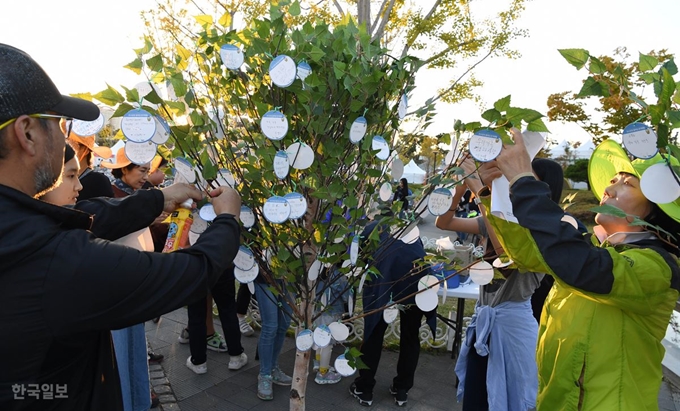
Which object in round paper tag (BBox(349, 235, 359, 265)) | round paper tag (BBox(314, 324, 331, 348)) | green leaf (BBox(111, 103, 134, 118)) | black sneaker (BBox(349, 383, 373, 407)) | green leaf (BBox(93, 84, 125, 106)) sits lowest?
black sneaker (BBox(349, 383, 373, 407))

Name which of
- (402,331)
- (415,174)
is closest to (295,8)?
(415,174)

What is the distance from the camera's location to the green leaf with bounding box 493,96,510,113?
139 cm

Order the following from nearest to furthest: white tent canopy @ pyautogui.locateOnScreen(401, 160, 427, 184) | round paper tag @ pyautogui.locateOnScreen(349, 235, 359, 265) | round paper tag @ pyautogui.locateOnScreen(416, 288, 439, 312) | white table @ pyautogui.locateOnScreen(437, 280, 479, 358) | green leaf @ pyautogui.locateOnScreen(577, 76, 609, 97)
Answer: green leaf @ pyautogui.locateOnScreen(577, 76, 609, 97) < round paper tag @ pyautogui.locateOnScreen(349, 235, 359, 265) < round paper tag @ pyautogui.locateOnScreen(416, 288, 439, 312) < white tent canopy @ pyautogui.locateOnScreen(401, 160, 427, 184) < white table @ pyautogui.locateOnScreen(437, 280, 479, 358)

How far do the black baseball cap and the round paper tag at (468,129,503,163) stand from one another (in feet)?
3.96

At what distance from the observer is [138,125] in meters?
1.35

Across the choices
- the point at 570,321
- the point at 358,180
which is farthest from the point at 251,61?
the point at 570,321

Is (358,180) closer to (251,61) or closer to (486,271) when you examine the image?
(251,61)

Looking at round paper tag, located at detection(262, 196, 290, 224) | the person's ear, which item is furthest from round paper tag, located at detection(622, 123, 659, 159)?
the person's ear

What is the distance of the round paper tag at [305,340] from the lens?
5.71 ft

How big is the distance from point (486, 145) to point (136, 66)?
1168 mm

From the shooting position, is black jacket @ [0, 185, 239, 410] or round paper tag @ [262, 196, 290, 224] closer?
black jacket @ [0, 185, 239, 410]

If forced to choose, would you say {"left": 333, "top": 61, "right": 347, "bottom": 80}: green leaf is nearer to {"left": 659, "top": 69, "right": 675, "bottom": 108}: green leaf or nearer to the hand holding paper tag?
the hand holding paper tag

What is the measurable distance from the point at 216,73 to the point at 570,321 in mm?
1707

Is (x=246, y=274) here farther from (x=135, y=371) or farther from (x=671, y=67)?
(x=135, y=371)
